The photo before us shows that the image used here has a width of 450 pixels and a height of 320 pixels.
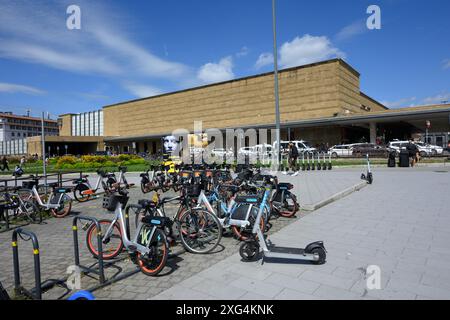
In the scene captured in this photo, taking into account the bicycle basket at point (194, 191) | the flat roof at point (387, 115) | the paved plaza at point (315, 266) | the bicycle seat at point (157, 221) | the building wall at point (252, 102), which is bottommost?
the paved plaza at point (315, 266)

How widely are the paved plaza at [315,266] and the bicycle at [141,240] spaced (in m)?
0.17

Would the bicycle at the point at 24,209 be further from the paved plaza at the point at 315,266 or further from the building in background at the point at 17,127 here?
the building in background at the point at 17,127

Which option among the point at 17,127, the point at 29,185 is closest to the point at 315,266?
the point at 29,185

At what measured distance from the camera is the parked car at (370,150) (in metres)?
26.2

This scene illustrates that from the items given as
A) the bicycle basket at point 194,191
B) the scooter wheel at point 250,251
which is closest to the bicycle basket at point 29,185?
the bicycle basket at point 194,191

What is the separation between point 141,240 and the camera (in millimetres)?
4195

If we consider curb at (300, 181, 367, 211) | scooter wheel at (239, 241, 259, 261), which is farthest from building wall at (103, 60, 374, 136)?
scooter wheel at (239, 241, 259, 261)

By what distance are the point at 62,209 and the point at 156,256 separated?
214 inches

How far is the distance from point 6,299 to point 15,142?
82006 mm

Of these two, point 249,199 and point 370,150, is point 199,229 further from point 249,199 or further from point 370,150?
point 370,150

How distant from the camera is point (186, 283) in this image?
12.3 feet

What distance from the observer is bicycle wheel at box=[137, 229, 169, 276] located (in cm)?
403
